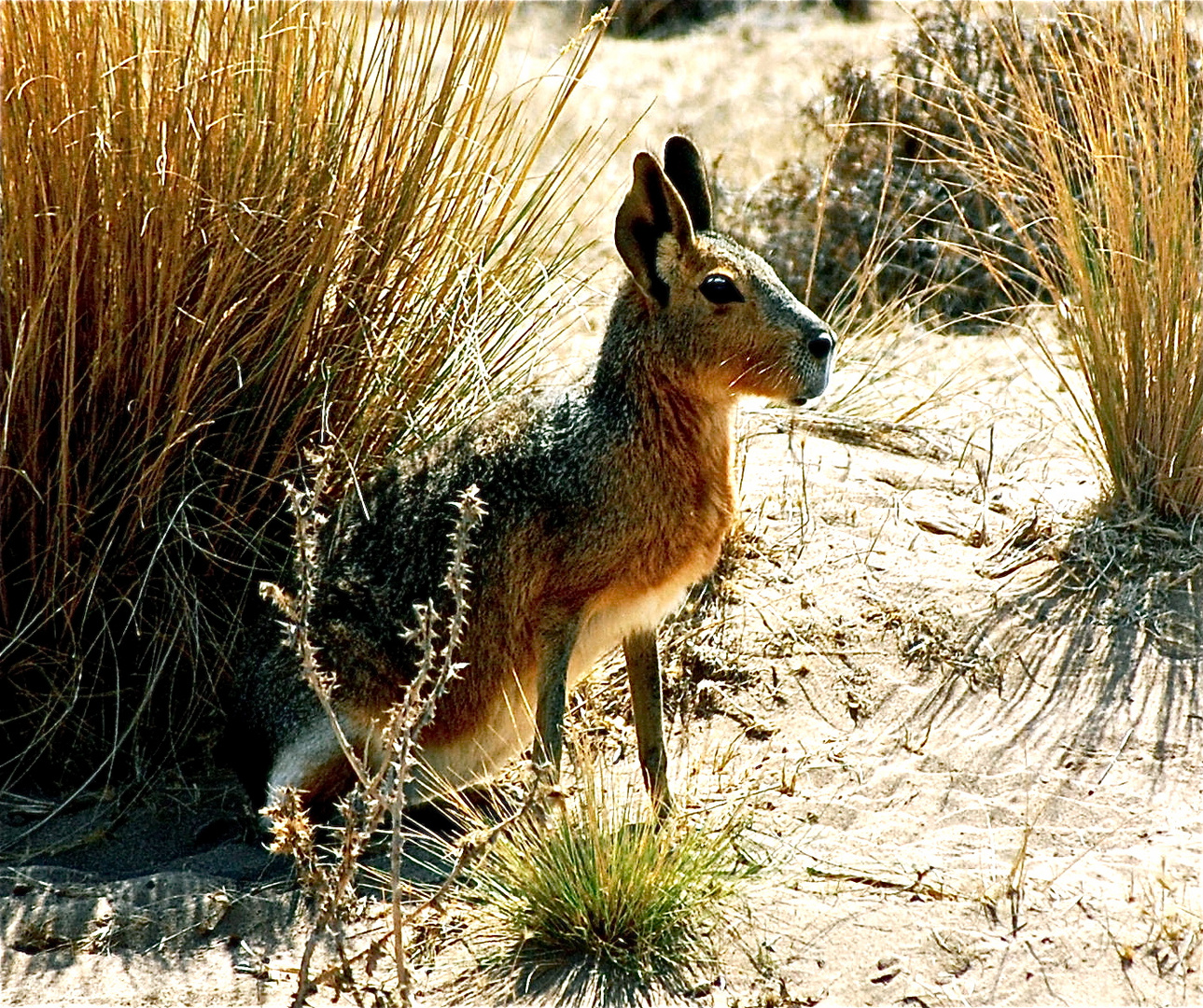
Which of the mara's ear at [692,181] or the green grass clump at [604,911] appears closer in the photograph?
the green grass clump at [604,911]

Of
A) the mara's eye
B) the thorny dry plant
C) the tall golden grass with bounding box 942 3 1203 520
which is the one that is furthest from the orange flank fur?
the tall golden grass with bounding box 942 3 1203 520

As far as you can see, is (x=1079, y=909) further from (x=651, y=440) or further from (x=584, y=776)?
(x=651, y=440)

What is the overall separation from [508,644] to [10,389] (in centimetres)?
180

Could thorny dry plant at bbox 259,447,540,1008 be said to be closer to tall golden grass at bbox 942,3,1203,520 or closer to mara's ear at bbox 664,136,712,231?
mara's ear at bbox 664,136,712,231

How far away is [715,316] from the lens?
5004 mm

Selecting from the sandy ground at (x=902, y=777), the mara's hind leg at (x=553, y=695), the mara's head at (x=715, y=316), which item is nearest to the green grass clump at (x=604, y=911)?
the sandy ground at (x=902, y=777)

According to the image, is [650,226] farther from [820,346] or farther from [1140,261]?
[1140,261]

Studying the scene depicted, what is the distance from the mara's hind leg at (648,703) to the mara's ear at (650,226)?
1.12m

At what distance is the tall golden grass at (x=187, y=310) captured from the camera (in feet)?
17.0

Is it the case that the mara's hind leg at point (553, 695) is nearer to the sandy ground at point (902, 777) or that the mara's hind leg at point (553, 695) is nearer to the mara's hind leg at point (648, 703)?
the mara's hind leg at point (648, 703)

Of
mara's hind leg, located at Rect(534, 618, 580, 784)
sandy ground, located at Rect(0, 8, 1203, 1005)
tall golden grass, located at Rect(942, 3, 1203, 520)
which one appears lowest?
sandy ground, located at Rect(0, 8, 1203, 1005)

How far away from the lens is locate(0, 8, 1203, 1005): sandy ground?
4320mm

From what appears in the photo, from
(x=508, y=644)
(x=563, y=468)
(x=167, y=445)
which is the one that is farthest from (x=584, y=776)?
(x=167, y=445)

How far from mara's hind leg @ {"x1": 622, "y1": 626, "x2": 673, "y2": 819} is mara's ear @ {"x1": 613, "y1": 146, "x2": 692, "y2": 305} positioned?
3.68 feet
